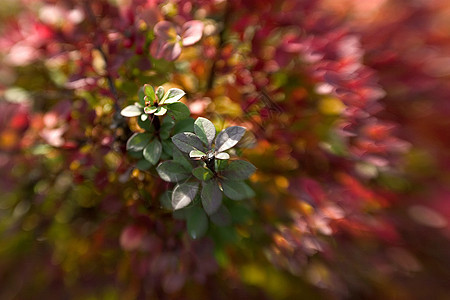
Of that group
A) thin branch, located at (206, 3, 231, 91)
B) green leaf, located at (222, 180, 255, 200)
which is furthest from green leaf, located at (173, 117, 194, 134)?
thin branch, located at (206, 3, 231, 91)

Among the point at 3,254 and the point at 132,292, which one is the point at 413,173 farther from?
the point at 3,254

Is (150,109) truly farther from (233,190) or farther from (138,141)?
(233,190)

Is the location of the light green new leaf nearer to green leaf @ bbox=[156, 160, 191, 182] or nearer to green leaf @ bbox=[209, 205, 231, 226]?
green leaf @ bbox=[156, 160, 191, 182]

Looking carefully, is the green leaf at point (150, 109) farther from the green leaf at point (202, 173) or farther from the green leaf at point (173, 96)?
the green leaf at point (202, 173)

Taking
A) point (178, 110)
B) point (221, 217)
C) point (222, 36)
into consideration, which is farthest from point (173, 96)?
point (222, 36)

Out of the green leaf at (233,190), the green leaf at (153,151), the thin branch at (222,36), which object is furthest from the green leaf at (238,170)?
the thin branch at (222,36)
